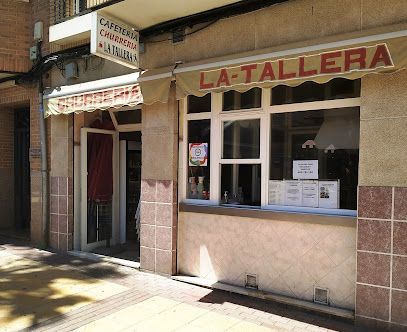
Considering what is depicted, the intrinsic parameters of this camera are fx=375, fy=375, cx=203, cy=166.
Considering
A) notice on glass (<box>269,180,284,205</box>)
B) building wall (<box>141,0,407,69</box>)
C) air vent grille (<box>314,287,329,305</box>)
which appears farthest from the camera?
notice on glass (<box>269,180,284,205</box>)

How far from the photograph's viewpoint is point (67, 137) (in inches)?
290

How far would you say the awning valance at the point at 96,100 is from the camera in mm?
5840

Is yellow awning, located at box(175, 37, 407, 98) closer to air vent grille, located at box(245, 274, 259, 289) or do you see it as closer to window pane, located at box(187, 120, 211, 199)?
window pane, located at box(187, 120, 211, 199)

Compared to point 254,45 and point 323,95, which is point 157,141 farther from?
point 323,95

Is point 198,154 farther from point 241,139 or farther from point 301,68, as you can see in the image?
point 301,68

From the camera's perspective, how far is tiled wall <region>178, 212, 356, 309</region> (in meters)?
4.47

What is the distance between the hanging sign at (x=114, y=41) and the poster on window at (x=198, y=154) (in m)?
1.50

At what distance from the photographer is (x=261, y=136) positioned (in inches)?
205

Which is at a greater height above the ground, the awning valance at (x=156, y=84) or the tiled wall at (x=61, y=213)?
the awning valance at (x=156, y=84)

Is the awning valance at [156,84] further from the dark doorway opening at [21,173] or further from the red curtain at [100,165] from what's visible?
the dark doorway opening at [21,173]

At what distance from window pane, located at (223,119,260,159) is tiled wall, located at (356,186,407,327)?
1.64 m

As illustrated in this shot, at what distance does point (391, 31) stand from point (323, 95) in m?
1.10

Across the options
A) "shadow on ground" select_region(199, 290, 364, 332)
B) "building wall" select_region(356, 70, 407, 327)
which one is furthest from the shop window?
"building wall" select_region(356, 70, 407, 327)

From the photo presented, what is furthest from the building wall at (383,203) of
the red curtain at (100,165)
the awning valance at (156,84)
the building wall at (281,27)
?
the red curtain at (100,165)
